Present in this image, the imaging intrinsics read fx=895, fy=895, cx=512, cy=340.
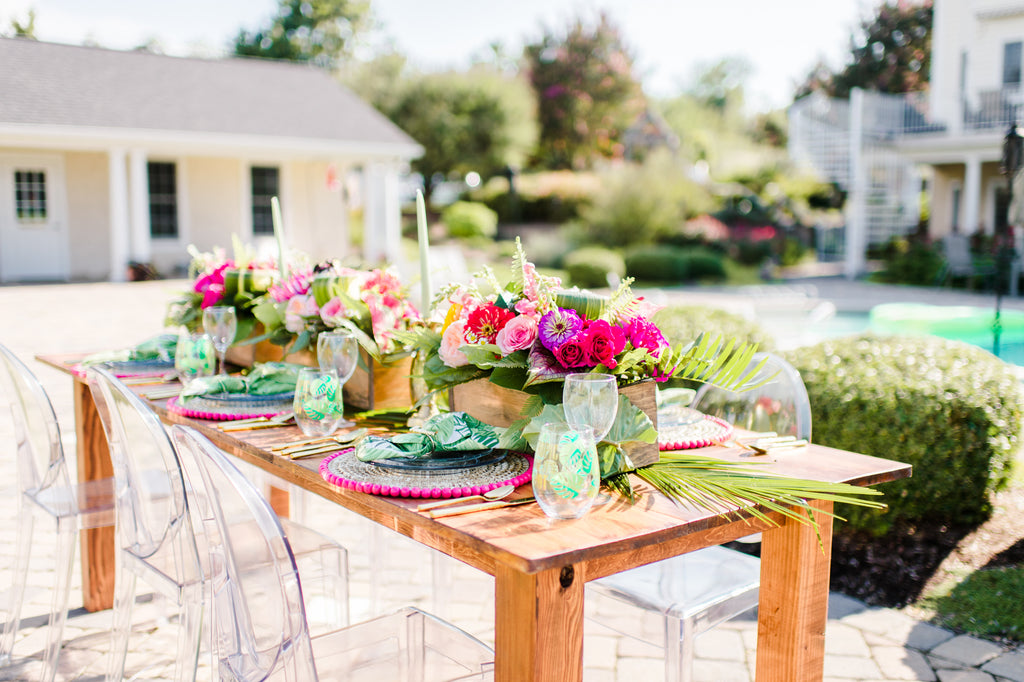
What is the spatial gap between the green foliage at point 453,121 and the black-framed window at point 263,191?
418 inches

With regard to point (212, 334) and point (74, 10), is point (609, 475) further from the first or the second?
point (74, 10)

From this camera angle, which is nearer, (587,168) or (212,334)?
(212,334)

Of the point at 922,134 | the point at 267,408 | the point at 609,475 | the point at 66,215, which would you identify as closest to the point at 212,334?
the point at 267,408

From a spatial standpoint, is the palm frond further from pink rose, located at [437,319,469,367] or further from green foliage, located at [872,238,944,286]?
green foliage, located at [872,238,944,286]

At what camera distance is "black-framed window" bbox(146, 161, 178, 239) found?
1694 centimetres

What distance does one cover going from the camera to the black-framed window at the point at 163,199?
16.9m

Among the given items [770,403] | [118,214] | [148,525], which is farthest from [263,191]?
[770,403]

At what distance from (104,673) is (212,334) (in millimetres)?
1176

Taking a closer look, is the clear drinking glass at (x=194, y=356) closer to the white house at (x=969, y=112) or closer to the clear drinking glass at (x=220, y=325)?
the clear drinking glass at (x=220, y=325)

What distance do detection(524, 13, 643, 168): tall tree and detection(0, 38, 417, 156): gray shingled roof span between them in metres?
15.9

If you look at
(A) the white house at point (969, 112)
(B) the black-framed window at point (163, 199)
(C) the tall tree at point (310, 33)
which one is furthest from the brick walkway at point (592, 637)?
(C) the tall tree at point (310, 33)

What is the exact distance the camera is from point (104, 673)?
297 cm

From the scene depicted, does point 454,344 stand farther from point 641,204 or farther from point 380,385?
Result: point 641,204

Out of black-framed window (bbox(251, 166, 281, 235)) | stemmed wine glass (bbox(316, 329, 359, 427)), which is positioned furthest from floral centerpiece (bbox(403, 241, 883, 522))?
black-framed window (bbox(251, 166, 281, 235))
